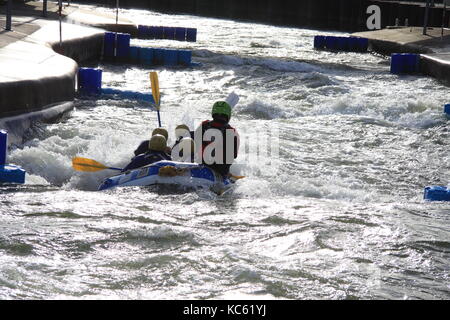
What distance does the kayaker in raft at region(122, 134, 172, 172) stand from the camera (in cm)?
859

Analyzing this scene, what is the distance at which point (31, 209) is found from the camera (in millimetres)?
7148

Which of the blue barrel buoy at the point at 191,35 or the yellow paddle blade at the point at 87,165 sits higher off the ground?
the blue barrel buoy at the point at 191,35

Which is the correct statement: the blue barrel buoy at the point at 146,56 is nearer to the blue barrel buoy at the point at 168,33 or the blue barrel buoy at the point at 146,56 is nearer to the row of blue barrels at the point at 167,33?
the row of blue barrels at the point at 167,33

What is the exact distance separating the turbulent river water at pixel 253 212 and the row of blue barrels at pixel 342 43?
912 centimetres

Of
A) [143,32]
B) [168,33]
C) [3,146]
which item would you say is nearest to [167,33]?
[168,33]

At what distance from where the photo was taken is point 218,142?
870cm

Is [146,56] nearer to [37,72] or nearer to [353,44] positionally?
[353,44]

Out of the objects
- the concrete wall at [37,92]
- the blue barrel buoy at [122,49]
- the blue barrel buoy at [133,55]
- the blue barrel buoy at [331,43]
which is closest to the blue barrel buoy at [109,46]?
the blue barrel buoy at [122,49]

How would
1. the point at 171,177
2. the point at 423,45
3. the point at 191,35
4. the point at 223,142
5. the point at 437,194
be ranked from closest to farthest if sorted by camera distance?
the point at 171,177 → the point at 437,194 → the point at 223,142 → the point at 423,45 → the point at 191,35

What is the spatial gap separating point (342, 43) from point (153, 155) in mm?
16204

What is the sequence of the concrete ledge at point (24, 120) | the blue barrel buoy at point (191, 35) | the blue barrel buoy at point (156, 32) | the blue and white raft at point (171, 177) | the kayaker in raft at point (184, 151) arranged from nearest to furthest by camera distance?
the blue and white raft at point (171, 177) → the kayaker in raft at point (184, 151) → the concrete ledge at point (24, 120) → the blue barrel buoy at point (191, 35) → the blue barrel buoy at point (156, 32)

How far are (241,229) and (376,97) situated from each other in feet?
29.3

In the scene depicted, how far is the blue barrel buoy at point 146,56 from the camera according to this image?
19.0 m

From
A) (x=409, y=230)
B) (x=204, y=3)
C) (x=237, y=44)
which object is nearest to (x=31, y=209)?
(x=409, y=230)
